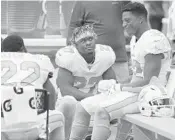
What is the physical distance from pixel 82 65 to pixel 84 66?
0.08 ft

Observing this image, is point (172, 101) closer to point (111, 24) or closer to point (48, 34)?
point (111, 24)

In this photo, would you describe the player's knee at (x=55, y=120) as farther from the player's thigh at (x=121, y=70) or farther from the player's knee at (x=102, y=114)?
the player's thigh at (x=121, y=70)

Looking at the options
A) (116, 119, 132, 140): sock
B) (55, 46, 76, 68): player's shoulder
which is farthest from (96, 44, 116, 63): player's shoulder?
(116, 119, 132, 140): sock

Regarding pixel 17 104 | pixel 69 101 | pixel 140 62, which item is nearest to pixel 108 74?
pixel 69 101

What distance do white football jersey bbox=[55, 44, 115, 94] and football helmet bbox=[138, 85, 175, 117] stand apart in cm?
98

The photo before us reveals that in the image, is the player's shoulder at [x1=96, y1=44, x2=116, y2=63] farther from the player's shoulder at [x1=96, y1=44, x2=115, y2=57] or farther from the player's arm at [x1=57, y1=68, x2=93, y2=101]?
the player's arm at [x1=57, y1=68, x2=93, y2=101]

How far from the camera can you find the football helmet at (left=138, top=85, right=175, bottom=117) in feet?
8.84

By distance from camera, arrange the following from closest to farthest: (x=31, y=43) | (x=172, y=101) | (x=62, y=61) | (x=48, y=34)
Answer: (x=172, y=101)
(x=62, y=61)
(x=31, y=43)
(x=48, y=34)

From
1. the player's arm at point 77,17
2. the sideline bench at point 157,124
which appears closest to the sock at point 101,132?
the sideline bench at point 157,124

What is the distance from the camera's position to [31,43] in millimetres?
5227

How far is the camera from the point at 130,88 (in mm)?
3037

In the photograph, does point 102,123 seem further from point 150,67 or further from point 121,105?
point 150,67

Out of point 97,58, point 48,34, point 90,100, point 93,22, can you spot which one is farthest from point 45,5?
point 90,100

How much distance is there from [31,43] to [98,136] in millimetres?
2547
